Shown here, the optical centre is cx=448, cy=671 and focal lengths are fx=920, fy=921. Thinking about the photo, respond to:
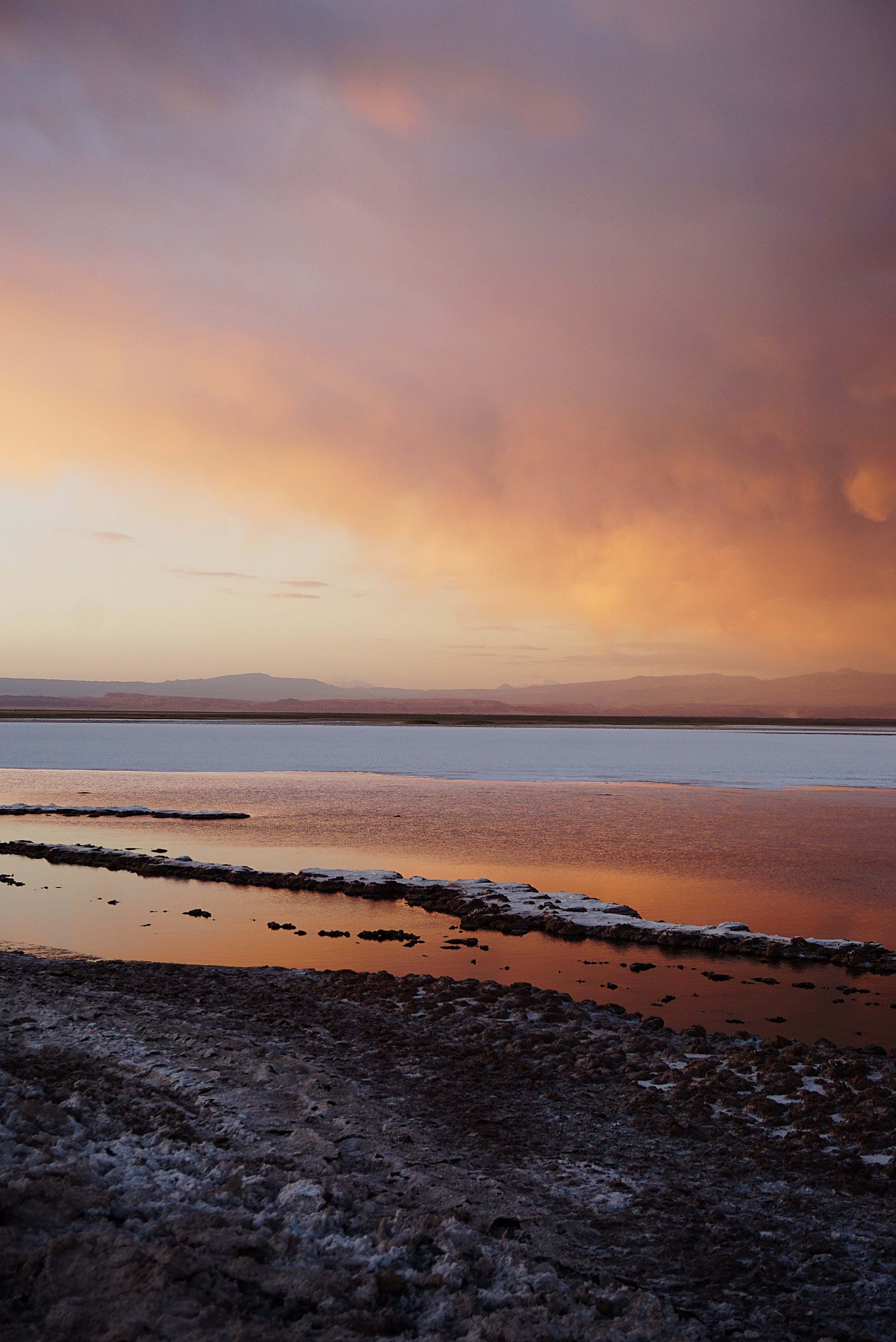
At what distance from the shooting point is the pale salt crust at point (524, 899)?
14.1 meters

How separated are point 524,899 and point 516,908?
2.29ft

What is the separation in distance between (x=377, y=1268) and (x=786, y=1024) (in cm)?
719

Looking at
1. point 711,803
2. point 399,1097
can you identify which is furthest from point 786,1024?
point 711,803

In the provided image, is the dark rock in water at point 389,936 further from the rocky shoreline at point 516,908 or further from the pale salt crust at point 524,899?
the pale salt crust at point 524,899

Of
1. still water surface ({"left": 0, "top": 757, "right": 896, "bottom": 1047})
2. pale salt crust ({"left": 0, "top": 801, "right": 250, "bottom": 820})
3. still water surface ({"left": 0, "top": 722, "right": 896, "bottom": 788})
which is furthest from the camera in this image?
still water surface ({"left": 0, "top": 722, "right": 896, "bottom": 788})

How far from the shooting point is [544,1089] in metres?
8.18

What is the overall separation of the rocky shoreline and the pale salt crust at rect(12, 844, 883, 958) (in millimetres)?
22

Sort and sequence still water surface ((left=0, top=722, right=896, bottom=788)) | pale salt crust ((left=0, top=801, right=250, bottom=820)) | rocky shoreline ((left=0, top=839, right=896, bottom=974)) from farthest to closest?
still water surface ((left=0, top=722, right=896, bottom=788)), pale salt crust ((left=0, top=801, right=250, bottom=820)), rocky shoreline ((left=0, top=839, right=896, bottom=974))

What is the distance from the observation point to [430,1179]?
616cm

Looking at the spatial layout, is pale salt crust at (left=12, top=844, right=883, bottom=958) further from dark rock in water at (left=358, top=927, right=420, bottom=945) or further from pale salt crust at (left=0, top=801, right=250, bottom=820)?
pale salt crust at (left=0, top=801, right=250, bottom=820)

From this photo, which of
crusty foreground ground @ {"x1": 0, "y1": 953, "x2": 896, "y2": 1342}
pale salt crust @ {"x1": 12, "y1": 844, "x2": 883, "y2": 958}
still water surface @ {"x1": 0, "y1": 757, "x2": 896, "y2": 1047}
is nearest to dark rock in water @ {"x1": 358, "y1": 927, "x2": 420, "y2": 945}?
still water surface @ {"x1": 0, "y1": 757, "x2": 896, "y2": 1047}

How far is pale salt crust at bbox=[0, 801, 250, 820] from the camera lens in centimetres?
2852

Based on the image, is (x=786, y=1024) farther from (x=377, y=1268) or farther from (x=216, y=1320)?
(x=216, y=1320)

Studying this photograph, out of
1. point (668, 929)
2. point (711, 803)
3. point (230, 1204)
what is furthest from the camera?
point (711, 803)
